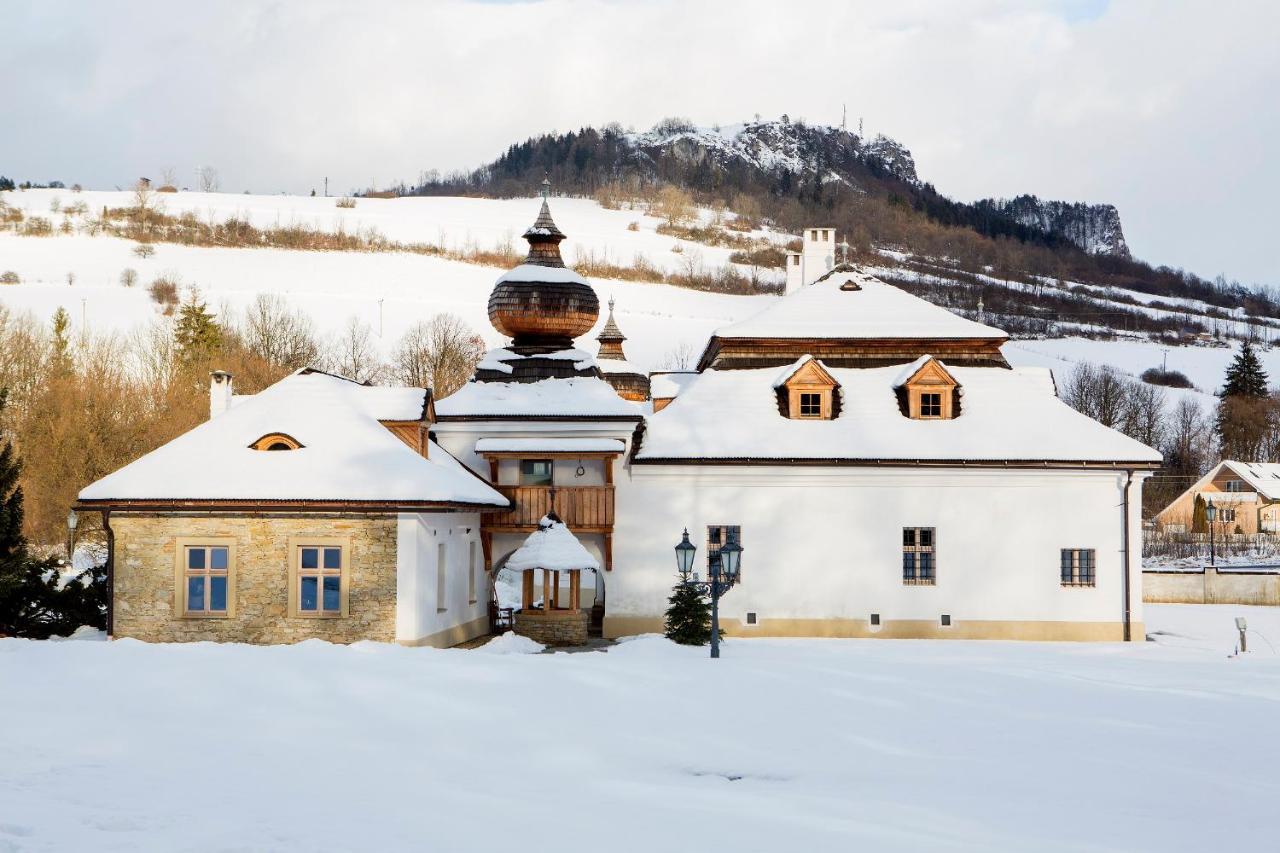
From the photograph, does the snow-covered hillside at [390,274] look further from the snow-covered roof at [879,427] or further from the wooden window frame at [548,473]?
the wooden window frame at [548,473]

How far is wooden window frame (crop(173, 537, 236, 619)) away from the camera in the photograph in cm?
2192

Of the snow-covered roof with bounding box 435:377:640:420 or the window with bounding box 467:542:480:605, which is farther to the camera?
the snow-covered roof with bounding box 435:377:640:420

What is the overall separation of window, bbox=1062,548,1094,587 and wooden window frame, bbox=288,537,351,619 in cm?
1705

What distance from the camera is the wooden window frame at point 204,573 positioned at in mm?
21922

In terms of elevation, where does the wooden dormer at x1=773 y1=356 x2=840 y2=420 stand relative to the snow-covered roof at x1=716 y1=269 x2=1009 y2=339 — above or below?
below

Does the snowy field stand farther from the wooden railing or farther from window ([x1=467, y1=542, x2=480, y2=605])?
the wooden railing

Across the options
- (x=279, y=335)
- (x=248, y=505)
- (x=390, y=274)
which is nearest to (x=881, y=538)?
(x=248, y=505)

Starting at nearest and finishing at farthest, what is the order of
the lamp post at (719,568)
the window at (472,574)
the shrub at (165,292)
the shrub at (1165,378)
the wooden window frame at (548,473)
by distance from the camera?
1. the lamp post at (719,568)
2. the window at (472,574)
3. the wooden window frame at (548,473)
4. the shrub at (165,292)
5. the shrub at (1165,378)

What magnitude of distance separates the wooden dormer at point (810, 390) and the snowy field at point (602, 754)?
1106cm

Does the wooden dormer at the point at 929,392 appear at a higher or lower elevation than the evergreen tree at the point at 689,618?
higher

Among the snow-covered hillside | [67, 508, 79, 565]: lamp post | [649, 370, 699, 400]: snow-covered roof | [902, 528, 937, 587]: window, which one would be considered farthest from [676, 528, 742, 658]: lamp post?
the snow-covered hillside

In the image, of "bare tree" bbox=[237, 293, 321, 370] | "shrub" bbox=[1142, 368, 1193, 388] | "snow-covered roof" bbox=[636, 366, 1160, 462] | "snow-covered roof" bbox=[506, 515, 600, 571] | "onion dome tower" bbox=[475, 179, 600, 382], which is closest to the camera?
"snow-covered roof" bbox=[506, 515, 600, 571]

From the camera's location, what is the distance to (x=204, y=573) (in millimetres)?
22109

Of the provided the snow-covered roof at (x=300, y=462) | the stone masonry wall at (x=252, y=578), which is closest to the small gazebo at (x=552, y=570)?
the snow-covered roof at (x=300, y=462)
